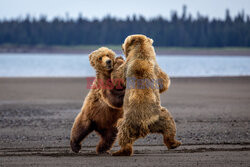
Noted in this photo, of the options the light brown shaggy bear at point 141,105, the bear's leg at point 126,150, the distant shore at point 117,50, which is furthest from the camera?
the distant shore at point 117,50

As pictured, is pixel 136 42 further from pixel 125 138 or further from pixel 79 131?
pixel 79 131

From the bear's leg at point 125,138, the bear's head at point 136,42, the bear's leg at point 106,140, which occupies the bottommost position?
the bear's leg at point 106,140

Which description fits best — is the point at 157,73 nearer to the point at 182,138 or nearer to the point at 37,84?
the point at 182,138

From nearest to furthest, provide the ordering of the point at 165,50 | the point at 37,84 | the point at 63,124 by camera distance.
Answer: the point at 63,124
the point at 37,84
the point at 165,50

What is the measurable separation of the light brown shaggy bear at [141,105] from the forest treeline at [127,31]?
86.4m

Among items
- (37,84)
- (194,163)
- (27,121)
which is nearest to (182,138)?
(194,163)

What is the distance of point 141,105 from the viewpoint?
621cm

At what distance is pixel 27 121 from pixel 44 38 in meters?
93.1

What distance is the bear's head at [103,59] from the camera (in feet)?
21.7

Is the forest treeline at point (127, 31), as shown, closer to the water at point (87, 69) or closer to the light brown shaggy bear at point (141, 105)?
the water at point (87, 69)

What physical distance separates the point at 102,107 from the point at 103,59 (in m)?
0.71

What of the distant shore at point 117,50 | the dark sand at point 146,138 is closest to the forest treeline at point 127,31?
the distant shore at point 117,50

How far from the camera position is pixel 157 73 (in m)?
6.49

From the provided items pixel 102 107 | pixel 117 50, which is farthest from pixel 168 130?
pixel 117 50
